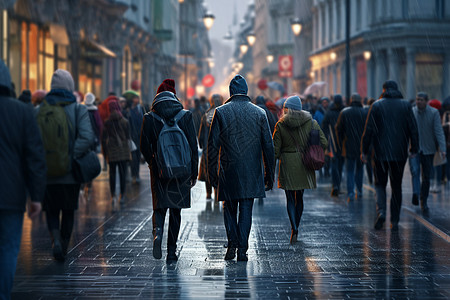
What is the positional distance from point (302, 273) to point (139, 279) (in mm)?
1513

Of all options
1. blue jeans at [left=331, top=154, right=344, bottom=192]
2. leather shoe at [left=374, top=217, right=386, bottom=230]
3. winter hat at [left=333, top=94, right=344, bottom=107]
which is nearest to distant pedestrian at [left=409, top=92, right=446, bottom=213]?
blue jeans at [left=331, top=154, right=344, bottom=192]

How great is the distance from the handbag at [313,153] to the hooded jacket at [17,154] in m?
4.83

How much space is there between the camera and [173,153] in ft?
26.9

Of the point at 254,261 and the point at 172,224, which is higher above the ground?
the point at 172,224

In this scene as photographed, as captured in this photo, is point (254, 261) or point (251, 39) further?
point (251, 39)

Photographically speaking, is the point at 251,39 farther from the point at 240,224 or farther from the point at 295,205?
the point at 240,224

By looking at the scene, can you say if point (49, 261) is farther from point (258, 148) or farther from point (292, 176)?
point (292, 176)

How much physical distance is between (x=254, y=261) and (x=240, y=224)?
40 centimetres

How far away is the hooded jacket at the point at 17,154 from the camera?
18.1ft

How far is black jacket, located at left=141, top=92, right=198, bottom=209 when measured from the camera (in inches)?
327

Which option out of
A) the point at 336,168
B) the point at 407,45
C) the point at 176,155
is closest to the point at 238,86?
the point at 176,155

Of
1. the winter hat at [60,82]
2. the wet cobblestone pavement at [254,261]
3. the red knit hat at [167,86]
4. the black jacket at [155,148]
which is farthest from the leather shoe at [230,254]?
the winter hat at [60,82]

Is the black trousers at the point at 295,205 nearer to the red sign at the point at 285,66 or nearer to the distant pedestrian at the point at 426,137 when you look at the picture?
the distant pedestrian at the point at 426,137

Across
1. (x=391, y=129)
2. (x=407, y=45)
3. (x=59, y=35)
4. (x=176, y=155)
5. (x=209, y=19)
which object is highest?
(x=209, y=19)
